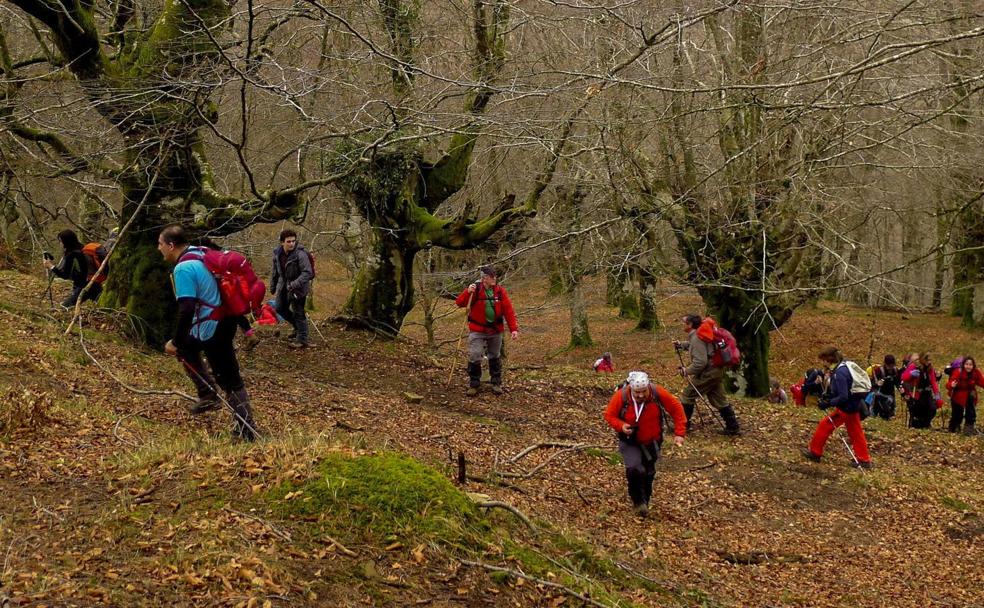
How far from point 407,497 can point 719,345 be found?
698 cm

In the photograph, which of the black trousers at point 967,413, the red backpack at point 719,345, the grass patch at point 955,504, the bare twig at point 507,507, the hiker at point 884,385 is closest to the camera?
the bare twig at point 507,507

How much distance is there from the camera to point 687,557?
692 centimetres

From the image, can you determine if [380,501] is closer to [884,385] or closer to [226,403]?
[226,403]

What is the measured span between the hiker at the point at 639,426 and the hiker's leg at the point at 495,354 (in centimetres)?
387

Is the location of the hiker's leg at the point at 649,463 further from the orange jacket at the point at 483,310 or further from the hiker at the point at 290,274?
the hiker at the point at 290,274

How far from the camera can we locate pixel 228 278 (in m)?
6.45

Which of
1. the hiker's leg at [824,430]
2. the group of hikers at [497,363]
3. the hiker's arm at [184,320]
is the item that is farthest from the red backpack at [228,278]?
the hiker's leg at [824,430]

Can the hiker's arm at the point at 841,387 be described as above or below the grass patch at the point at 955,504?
above

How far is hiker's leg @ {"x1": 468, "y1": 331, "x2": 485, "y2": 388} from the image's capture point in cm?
1141

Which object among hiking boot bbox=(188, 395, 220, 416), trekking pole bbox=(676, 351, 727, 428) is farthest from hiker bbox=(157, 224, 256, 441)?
trekking pole bbox=(676, 351, 727, 428)

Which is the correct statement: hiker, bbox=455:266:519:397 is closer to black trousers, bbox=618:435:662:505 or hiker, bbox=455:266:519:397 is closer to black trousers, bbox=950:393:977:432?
black trousers, bbox=618:435:662:505

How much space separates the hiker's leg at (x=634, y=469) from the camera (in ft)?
25.4

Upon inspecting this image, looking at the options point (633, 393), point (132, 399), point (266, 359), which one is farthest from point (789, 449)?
point (132, 399)

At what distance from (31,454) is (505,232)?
9174 millimetres
